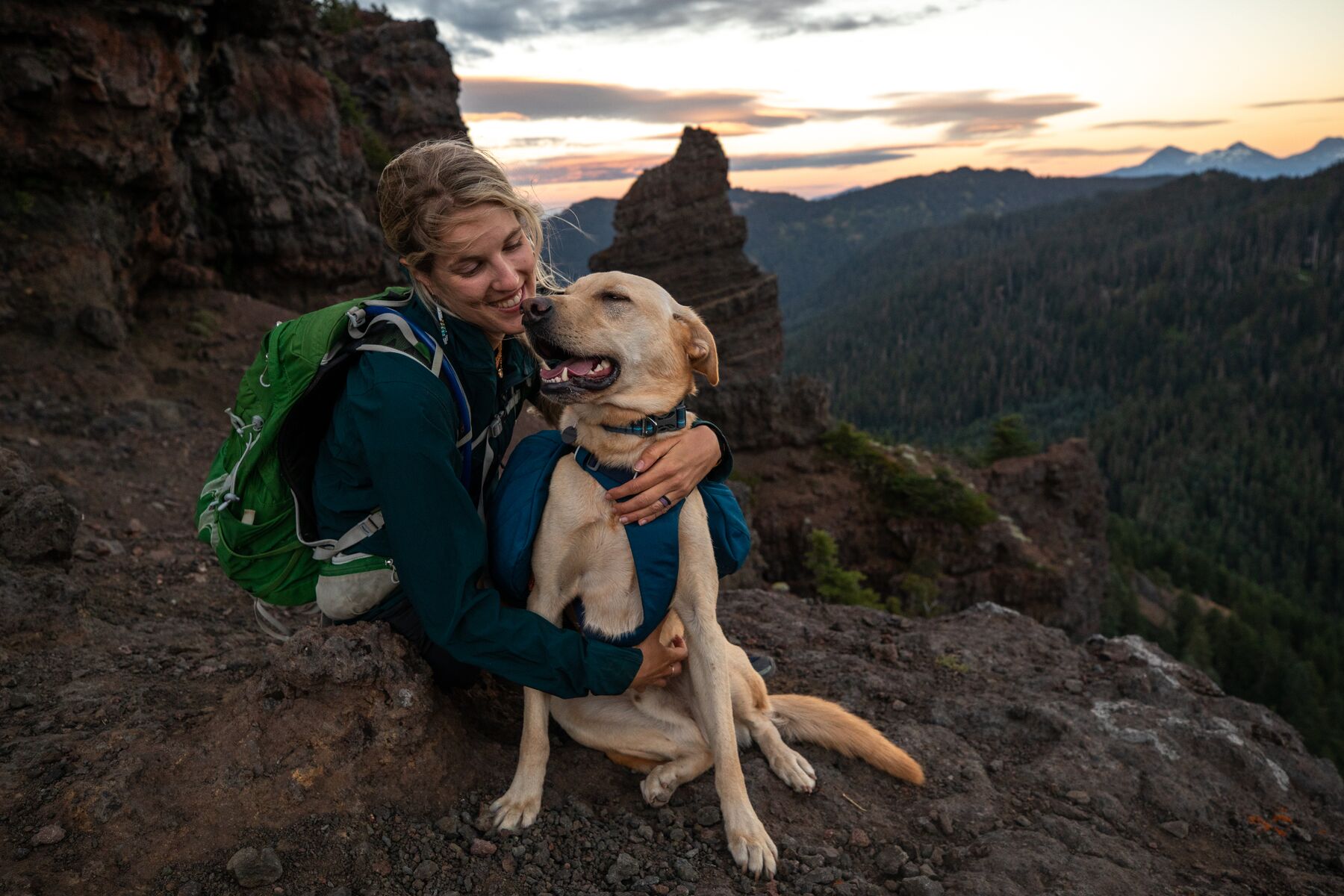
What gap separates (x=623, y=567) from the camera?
3.25m

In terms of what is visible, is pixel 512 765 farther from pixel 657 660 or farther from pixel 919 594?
pixel 919 594

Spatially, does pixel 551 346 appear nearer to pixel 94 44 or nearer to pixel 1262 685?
pixel 94 44

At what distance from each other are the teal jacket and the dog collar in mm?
697

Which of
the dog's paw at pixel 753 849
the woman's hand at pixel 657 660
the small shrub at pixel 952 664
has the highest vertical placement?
the woman's hand at pixel 657 660

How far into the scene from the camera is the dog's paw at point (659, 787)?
11.1ft

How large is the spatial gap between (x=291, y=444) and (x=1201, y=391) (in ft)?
538

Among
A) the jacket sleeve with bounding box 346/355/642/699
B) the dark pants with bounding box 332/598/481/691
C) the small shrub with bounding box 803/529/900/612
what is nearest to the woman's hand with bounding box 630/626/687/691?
the jacket sleeve with bounding box 346/355/642/699

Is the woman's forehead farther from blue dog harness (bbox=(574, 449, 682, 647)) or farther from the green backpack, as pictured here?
blue dog harness (bbox=(574, 449, 682, 647))

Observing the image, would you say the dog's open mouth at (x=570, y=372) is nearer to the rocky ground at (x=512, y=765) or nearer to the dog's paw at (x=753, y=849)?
the rocky ground at (x=512, y=765)

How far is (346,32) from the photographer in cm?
2589

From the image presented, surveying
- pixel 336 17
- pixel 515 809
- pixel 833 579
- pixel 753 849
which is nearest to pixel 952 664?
pixel 753 849

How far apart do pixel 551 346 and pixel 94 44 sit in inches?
386

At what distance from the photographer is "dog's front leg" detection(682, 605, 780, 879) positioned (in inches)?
126

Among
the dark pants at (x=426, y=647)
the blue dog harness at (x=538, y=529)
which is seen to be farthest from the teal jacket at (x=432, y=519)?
the dark pants at (x=426, y=647)
